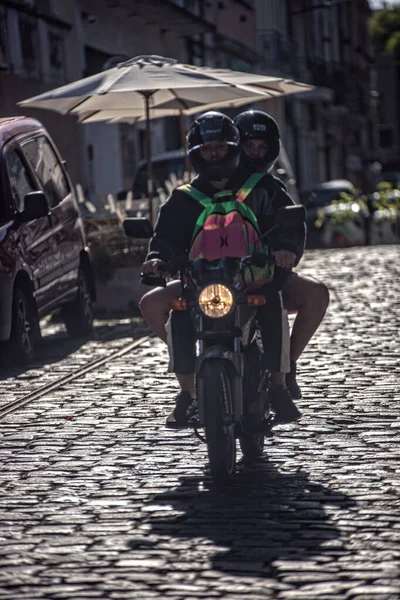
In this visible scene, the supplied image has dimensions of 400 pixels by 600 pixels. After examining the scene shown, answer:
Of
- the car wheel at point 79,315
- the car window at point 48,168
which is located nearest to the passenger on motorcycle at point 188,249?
the car window at point 48,168

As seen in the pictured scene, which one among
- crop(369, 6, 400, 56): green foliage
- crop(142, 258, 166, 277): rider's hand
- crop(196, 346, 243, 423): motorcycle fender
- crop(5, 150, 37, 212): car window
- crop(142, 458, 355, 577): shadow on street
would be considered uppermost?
crop(369, 6, 400, 56): green foliage

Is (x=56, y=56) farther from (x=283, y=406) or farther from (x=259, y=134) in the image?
(x=283, y=406)

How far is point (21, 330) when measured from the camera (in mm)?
11141

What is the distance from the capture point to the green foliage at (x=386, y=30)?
85188 millimetres

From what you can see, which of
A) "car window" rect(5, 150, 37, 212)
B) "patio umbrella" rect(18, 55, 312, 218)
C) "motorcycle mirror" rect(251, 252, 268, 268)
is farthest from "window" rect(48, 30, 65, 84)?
"motorcycle mirror" rect(251, 252, 268, 268)

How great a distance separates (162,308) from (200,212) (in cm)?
48

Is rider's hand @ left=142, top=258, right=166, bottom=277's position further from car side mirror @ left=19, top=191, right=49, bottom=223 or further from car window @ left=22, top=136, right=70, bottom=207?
car window @ left=22, top=136, right=70, bottom=207

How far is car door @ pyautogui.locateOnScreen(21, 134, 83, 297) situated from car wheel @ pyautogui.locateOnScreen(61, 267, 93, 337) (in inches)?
6.8

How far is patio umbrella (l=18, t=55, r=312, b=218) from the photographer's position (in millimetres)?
14102

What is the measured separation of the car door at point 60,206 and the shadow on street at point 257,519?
6.28m

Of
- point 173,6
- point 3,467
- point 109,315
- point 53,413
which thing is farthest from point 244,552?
point 173,6

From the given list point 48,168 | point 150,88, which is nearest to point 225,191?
point 48,168

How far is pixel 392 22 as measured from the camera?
3393 inches

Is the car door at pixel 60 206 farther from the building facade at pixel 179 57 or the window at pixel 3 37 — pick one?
the window at pixel 3 37
